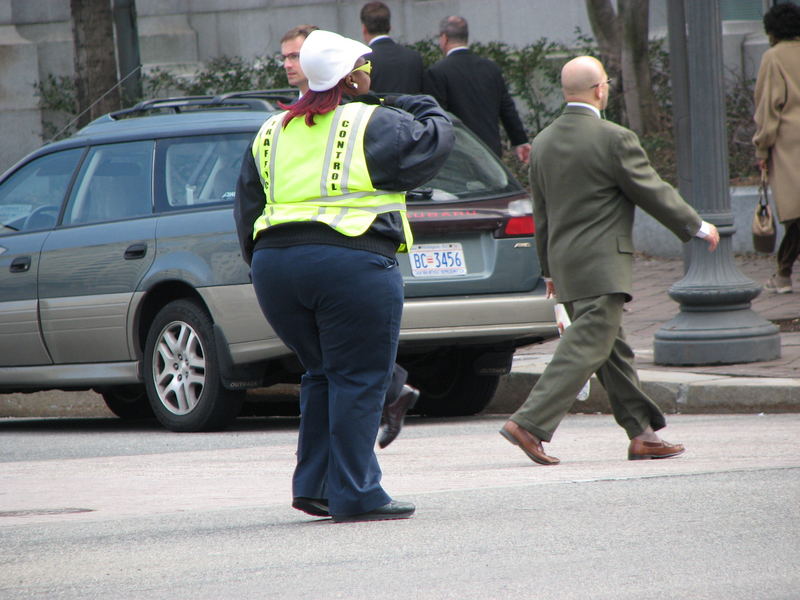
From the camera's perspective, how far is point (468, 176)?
8.64 metres

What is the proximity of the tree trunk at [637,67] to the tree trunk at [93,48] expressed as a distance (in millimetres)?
5232

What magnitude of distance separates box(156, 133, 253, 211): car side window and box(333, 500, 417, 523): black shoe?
3.46 metres

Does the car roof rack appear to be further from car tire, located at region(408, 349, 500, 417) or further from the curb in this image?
the curb

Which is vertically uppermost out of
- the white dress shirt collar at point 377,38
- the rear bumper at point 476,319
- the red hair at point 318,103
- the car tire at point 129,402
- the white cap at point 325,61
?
the white dress shirt collar at point 377,38

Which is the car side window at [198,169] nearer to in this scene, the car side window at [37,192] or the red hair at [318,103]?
the car side window at [37,192]

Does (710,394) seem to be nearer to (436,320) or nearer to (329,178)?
(436,320)

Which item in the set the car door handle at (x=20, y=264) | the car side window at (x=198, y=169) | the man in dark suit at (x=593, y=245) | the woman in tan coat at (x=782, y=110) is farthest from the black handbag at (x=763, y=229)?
the car door handle at (x=20, y=264)

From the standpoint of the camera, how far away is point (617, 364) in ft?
22.2

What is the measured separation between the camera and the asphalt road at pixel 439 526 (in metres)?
4.36

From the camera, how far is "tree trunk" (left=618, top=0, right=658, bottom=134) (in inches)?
640

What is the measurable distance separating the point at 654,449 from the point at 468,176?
2430mm

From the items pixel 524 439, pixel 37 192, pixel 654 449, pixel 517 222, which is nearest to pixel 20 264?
pixel 37 192

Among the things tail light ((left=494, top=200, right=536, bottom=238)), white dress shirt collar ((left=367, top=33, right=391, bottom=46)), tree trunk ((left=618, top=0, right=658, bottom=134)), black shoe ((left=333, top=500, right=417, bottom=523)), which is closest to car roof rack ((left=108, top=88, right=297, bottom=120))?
white dress shirt collar ((left=367, top=33, right=391, bottom=46))

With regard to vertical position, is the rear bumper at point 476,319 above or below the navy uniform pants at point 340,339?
below
